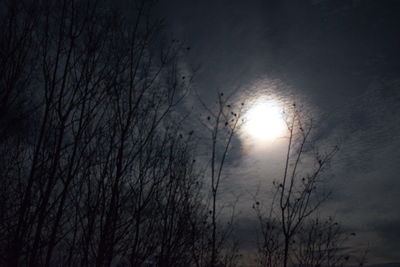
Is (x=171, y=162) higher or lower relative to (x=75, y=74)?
lower

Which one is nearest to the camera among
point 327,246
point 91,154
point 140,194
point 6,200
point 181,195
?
point 91,154

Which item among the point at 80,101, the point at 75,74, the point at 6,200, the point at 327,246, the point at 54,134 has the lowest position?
the point at 327,246

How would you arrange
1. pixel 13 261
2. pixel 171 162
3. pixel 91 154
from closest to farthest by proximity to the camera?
pixel 13 261 → pixel 91 154 → pixel 171 162

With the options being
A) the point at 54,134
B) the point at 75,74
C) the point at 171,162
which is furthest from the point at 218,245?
the point at 75,74

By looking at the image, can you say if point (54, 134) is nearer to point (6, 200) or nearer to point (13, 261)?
point (13, 261)

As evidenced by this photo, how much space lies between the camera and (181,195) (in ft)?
20.3

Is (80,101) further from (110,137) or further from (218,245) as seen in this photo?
(218,245)

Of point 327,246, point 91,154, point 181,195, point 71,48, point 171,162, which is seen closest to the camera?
point 71,48

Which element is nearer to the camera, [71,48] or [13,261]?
[13,261]

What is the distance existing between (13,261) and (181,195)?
139 inches

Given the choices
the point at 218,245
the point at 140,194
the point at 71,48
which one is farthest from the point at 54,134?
the point at 218,245

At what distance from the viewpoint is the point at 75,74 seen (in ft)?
12.8

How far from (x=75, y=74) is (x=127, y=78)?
784 mm

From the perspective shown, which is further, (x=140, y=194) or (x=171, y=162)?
(x=171, y=162)
